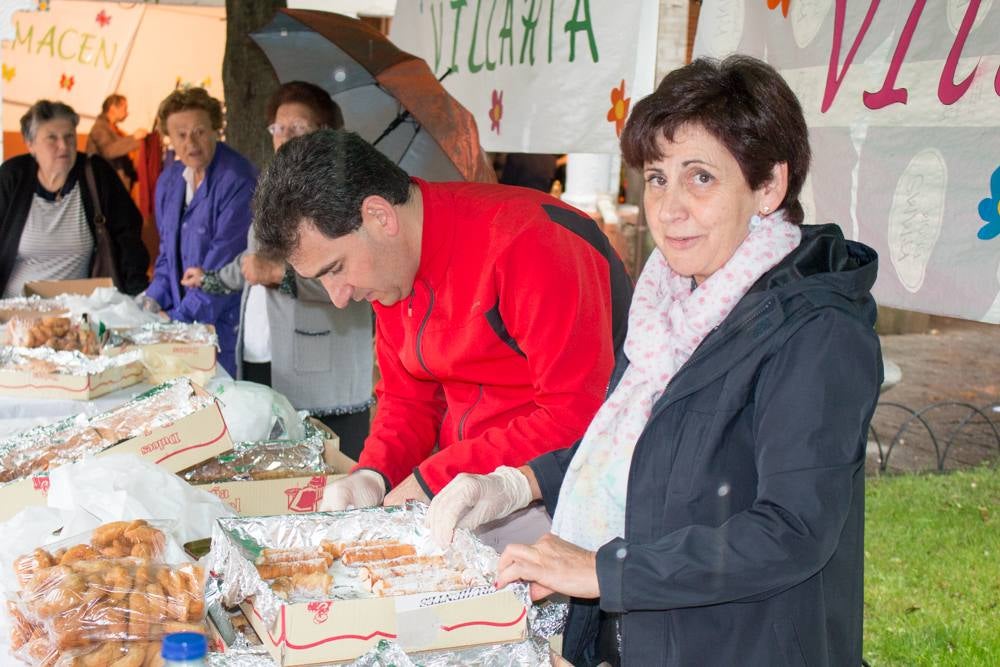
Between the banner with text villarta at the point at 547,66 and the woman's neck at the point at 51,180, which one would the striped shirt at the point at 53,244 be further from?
the banner with text villarta at the point at 547,66

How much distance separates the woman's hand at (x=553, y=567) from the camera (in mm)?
1568

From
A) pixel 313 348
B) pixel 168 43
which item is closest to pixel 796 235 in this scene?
pixel 313 348

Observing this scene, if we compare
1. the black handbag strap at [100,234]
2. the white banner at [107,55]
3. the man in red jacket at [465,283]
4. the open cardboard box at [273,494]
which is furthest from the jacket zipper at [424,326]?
the white banner at [107,55]

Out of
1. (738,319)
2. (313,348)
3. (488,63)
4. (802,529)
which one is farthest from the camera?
(488,63)

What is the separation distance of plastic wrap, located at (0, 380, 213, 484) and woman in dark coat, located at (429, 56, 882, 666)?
1.09 meters

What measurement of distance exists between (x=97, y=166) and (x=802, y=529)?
194 inches

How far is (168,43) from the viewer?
9.14m

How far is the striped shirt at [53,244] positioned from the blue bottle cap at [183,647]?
4.45 meters

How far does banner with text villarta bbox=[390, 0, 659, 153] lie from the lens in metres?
3.73

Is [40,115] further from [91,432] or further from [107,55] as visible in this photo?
[107,55]

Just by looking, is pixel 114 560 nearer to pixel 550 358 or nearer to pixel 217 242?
pixel 550 358

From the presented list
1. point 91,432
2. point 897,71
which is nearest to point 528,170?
point 897,71

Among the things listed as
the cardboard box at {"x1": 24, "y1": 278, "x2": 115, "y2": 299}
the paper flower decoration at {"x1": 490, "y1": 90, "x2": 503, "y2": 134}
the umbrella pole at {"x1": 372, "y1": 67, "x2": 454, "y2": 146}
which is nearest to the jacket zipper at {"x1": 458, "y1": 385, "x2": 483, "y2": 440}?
the umbrella pole at {"x1": 372, "y1": 67, "x2": 454, "y2": 146}

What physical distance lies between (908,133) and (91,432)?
218 centimetres
